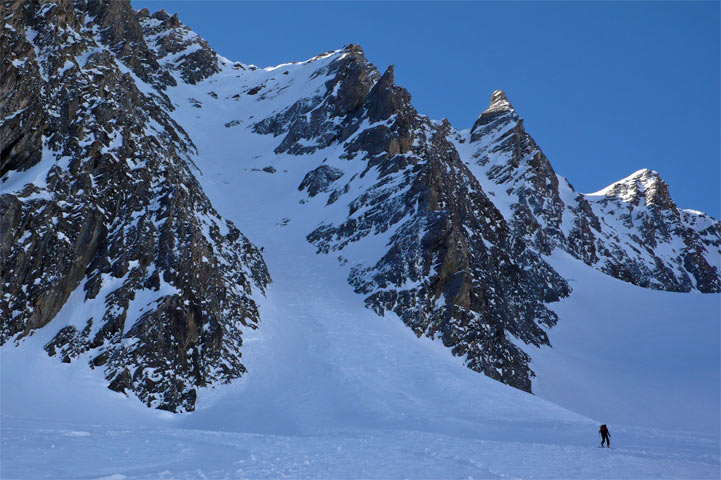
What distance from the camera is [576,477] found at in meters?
18.8

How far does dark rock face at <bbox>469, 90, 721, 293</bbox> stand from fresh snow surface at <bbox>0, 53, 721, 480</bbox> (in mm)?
20943

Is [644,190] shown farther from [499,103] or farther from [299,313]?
[299,313]

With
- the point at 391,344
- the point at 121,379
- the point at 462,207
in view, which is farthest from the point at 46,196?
the point at 462,207

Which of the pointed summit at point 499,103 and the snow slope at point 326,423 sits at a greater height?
the pointed summit at point 499,103

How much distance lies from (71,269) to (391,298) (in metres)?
26.5

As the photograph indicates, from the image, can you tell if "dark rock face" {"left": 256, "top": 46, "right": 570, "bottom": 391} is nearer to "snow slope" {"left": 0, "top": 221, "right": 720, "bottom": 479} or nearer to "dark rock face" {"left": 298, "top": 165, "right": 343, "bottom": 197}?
"dark rock face" {"left": 298, "top": 165, "right": 343, "bottom": 197}

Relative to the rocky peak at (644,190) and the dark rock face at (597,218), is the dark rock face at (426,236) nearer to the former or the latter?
the dark rock face at (597,218)

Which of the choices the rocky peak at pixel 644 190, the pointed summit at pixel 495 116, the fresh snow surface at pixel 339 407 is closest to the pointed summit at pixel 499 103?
the pointed summit at pixel 495 116

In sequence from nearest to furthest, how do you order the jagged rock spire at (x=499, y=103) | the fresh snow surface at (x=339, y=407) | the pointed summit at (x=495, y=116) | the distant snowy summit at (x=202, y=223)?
the fresh snow surface at (x=339, y=407), the distant snowy summit at (x=202, y=223), the pointed summit at (x=495, y=116), the jagged rock spire at (x=499, y=103)

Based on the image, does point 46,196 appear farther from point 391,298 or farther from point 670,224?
point 670,224

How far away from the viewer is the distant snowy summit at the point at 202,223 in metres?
37.0

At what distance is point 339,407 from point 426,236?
25.5 meters

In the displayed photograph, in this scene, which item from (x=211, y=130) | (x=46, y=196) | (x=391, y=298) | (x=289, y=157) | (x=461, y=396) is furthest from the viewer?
(x=211, y=130)

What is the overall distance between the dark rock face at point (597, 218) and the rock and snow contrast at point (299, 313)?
4765mm
